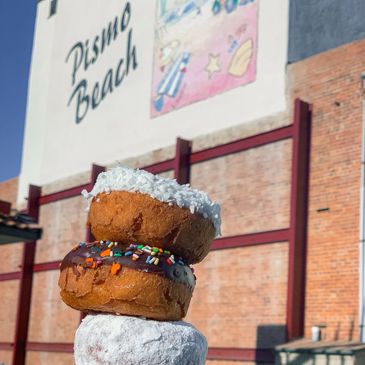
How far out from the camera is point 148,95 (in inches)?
844

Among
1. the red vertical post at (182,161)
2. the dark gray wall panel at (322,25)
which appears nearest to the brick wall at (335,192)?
the dark gray wall panel at (322,25)

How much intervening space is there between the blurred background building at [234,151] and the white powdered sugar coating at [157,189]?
8664mm

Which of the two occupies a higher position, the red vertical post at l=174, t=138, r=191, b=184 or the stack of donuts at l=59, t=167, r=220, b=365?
the red vertical post at l=174, t=138, r=191, b=184

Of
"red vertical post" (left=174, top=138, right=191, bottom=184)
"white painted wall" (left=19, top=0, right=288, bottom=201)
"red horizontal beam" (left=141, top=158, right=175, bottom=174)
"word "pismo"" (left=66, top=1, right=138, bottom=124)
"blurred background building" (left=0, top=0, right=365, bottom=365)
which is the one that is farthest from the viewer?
"word "pismo"" (left=66, top=1, right=138, bottom=124)

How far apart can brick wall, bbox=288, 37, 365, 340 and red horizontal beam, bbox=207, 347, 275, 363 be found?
103 cm

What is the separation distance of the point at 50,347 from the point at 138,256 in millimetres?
17645

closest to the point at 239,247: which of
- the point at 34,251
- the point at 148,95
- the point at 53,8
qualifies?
the point at 148,95

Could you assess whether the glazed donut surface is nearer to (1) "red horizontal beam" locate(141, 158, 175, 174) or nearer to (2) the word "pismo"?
(1) "red horizontal beam" locate(141, 158, 175, 174)

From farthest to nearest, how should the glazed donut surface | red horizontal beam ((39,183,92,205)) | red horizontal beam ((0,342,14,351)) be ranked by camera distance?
red horizontal beam ((0,342,14,351)), red horizontal beam ((39,183,92,205)), the glazed donut surface

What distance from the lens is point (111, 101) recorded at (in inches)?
904

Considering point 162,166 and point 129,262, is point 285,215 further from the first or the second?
point 129,262

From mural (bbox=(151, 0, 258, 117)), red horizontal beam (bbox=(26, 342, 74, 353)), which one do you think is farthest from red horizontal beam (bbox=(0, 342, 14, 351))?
mural (bbox=(151, 0, 258, 117))

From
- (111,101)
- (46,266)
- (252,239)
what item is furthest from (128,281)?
(46,266)

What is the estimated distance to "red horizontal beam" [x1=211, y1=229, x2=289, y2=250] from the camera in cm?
1614
